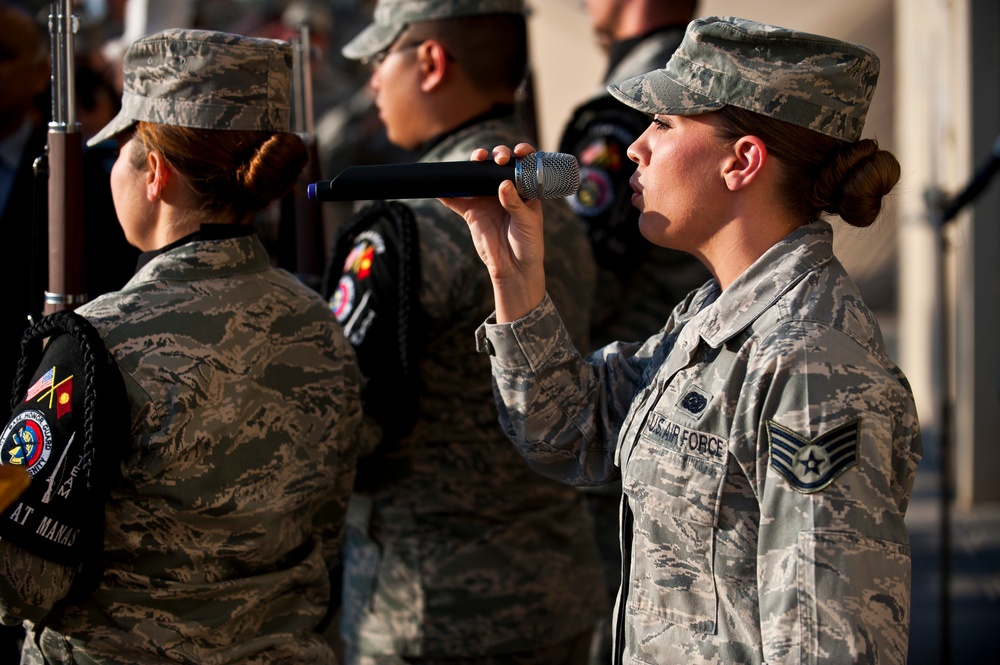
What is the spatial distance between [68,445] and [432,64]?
1397 mm

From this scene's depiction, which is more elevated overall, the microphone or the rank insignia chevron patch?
the microphone

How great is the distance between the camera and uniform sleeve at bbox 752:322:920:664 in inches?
54.6

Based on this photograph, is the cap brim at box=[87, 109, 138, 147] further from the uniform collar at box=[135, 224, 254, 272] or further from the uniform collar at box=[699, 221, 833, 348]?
the uniform collar at box=[699, 221, 833, 348]

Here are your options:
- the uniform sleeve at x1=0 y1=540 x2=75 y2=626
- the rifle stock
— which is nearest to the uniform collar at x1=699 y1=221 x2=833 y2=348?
the uniform sleeve at x1=0 y1=540 x2=75 y2=626

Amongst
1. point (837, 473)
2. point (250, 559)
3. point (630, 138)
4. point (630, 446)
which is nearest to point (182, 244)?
point (250, 559)

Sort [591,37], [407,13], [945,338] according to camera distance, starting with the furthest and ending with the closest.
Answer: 1. [591,37]
2. [945,338]
3. [407,13]

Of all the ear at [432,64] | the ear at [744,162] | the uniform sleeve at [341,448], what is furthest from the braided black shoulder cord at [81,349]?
the ear at [432,64]

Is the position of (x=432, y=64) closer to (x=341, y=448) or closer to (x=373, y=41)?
(x=373, y=41)

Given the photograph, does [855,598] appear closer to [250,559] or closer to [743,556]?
[743,556]

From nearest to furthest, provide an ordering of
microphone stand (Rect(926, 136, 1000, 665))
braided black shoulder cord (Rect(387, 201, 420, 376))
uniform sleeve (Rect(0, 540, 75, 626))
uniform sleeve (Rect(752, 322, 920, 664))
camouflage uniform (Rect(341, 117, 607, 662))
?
uniform sleeve (Rect(752, 322, 920, 664)), uniform sleeve (Rect(0, 540, 75, 626)), braided black shoulder cord (Rect(387, 201, 420, 376)), camouflage uniform (Rect(341, 117, 607, 662)), microphone stand (Rect(926, 136, 1000, 665))

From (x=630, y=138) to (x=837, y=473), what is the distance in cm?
192

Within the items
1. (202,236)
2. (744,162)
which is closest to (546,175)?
(744,162)

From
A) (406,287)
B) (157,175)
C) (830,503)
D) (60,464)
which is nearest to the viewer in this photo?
(830,503)

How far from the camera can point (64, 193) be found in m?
2.14
